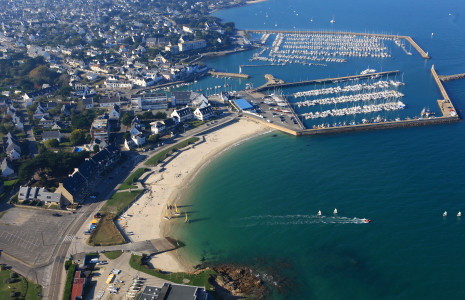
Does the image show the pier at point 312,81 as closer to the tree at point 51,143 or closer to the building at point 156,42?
the tree at point 51,143

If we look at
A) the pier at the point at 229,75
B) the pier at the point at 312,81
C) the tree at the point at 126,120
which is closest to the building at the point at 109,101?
the tree at the point at 126,120

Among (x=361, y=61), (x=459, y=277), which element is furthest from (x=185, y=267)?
(x=361, y=61)

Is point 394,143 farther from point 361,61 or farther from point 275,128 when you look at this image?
point 361,61

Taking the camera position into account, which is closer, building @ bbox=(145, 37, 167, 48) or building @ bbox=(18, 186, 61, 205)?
building @ bbox=(18, 186, 61, 205)

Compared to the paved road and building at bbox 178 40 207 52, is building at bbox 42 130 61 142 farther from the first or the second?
building at bbox 178 40 207 52

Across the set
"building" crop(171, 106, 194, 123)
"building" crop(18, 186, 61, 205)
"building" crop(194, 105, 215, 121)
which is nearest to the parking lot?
"building" crop(18, 186, 61, 205)

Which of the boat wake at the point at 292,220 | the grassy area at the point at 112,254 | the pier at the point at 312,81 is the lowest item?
the grassy area at the point at 112,254

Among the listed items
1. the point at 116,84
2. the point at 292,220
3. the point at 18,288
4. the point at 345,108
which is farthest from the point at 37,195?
the point at 345,108
